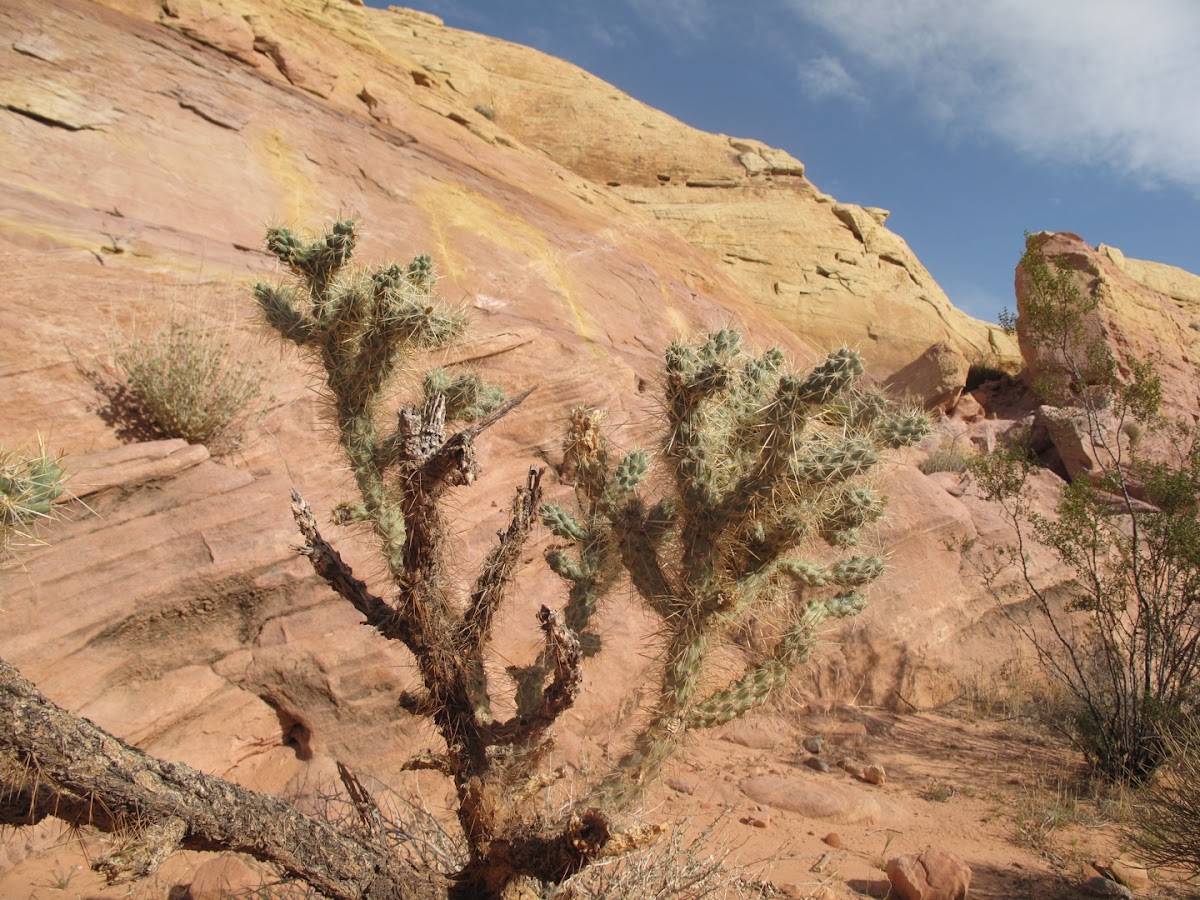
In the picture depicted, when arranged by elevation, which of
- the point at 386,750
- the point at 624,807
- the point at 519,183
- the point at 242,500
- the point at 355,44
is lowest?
the point at 386,750

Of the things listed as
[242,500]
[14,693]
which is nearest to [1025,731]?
[242,500]

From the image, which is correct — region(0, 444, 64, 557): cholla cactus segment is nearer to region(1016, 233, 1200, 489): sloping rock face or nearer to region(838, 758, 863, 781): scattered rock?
region(838, 758, 863, 781): scattered rock

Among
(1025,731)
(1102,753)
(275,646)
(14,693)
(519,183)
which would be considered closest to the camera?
(14,693)

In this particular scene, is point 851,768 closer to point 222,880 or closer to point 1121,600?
point 1121,600

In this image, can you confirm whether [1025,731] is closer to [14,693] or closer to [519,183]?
[14,693]

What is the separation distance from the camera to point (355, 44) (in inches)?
581

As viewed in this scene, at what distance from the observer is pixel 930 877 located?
437 cm

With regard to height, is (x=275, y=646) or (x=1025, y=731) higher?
(x=1025, y=731)

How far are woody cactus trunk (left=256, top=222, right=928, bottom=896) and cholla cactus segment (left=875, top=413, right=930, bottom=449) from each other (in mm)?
11

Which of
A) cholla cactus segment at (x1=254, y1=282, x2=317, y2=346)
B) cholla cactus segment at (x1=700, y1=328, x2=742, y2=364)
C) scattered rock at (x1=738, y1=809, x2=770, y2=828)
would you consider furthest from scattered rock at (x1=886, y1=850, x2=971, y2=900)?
cholla cactus segment at (x1=254, y1=282, x2=317, y2=346)

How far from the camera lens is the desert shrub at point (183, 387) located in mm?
5848

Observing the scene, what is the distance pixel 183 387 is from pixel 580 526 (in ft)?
11.9

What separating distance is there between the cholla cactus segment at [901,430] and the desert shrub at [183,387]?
16.6ft

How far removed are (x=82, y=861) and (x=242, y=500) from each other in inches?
96.5
